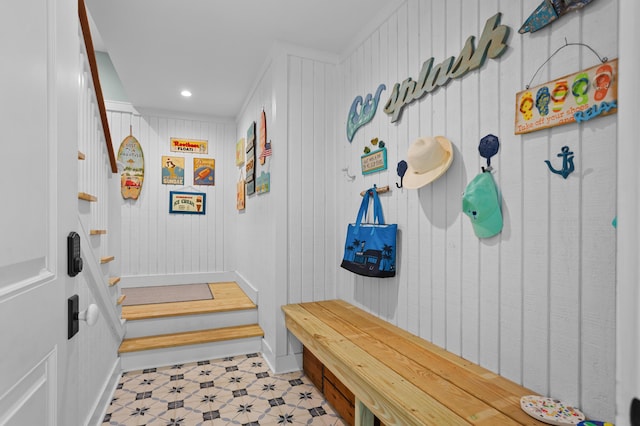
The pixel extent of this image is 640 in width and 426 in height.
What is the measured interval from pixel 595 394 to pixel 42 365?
159 centimetres

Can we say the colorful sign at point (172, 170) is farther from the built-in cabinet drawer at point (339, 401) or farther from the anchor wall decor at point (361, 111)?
the built-in cabinet drawer at point (339, 401)

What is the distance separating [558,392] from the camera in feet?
4.01

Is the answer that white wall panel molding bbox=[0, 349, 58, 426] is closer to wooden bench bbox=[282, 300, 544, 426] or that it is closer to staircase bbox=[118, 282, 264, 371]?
Answer: wooden bench bbox=[282, 300, 544, 426]

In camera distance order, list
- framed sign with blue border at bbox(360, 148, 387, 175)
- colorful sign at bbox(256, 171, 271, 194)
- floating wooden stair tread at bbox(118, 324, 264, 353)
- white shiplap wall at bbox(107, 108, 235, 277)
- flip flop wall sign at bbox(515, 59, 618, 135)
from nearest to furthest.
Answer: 1. flip flop wall sign at bbox(515, 59, 618, 135)
2. framed sign with blue border at bbox(360, 148, 387, 175)
3. floating wooden stair tread at bbox(118, 324, 264, 353)
4. colorful sign at bbox(256, 171, 271, 194)
5. white shiplap wall at bbox(107, 108, 235, 277)

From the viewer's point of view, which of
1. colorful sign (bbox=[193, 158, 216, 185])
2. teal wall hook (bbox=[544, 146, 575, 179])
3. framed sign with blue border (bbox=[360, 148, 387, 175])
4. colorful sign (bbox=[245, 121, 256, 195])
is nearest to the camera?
teal wall hook (bbox=[544, 146, 575, 179])

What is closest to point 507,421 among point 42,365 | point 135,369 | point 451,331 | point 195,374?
point 451,331

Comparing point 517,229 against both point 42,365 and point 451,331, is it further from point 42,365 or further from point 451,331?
point 42,365

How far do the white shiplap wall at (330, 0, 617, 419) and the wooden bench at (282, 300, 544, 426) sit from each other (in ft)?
0.36

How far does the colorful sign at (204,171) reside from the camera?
4.62 m

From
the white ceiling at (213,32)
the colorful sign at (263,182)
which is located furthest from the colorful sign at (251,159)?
the white ceiling at (213,32)

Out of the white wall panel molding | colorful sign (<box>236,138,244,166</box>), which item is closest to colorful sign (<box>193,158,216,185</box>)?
colorful sign (<box>236,138,244,166</box>)

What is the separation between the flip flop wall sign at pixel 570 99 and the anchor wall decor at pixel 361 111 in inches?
42.4

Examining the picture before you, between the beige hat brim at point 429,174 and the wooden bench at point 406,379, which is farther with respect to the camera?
the beige hat brim at point 429,174

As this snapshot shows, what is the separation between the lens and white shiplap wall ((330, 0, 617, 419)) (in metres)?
1.12
